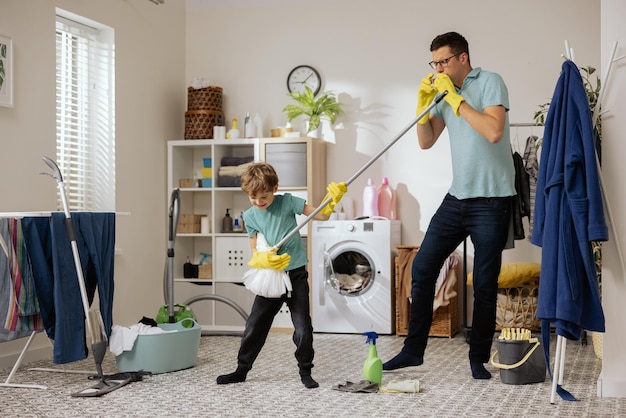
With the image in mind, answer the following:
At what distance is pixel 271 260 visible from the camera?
11.5ft

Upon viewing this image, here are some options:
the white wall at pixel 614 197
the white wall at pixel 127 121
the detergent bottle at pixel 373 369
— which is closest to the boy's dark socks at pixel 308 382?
the detergent bottle at pixel 373 369

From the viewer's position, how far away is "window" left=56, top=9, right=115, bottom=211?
5203 millimetres

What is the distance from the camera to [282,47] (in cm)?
620

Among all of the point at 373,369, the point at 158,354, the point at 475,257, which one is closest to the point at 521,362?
the point at 475,257

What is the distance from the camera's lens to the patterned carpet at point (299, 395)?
3133 mm

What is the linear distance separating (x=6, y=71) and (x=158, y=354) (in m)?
1.80

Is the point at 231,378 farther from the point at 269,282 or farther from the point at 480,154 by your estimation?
the point at 480,154

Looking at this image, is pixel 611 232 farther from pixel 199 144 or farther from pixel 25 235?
pixel 199 144

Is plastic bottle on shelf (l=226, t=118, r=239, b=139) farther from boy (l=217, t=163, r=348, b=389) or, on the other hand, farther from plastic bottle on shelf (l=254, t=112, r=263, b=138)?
boy (l=217, t=163, r=348, b=389)

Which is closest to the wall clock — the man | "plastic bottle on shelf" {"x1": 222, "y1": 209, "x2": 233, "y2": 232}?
"plastic bottle on shelf" {"x1": 222, "y1": 209, "x2": 233, "y2": 232}

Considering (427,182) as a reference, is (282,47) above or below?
above

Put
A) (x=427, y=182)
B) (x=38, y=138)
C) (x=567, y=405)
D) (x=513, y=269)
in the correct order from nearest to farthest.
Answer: (x=567, y=405) < (x=38, y=138) < (x=513, y=269) < (x=427, y=182)

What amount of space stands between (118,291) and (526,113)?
313 cm

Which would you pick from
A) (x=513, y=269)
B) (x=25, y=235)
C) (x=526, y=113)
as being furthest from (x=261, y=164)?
(x=526, y=113)
